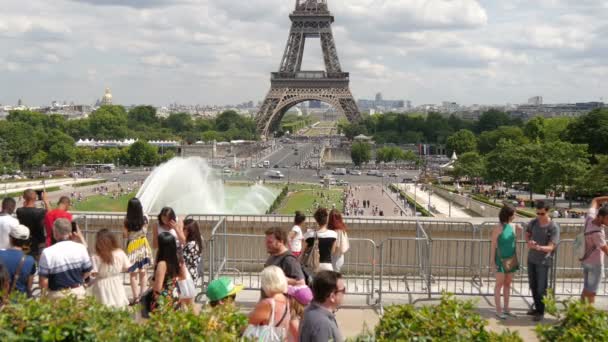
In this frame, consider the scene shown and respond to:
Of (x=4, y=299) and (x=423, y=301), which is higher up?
(x=4, y=299)

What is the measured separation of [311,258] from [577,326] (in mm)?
3814

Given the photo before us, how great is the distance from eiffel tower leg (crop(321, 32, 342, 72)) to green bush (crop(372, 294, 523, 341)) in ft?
327

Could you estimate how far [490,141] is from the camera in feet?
246

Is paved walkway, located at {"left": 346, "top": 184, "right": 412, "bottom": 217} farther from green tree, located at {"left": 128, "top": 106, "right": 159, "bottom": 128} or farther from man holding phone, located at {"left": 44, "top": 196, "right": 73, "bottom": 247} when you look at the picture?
green tree, located at {"left": 128, "top": 106, "right": 159, "bottom": 128}

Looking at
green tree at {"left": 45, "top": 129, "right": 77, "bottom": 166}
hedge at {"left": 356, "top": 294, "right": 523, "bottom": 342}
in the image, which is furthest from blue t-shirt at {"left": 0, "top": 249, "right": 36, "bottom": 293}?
green tree at {"left": 45, "top": 129, "right": 77, "bottom": 166}

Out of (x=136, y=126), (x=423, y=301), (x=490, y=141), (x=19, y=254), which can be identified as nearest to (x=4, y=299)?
(x=19, y=254)

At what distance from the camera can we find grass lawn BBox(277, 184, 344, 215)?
4059 cm

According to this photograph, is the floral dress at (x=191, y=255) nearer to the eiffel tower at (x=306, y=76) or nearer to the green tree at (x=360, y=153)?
the green tree at (x=360, y=153)

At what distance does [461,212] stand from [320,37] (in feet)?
217

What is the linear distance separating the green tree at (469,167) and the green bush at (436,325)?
174 ft

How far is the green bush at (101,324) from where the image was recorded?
4402 mm

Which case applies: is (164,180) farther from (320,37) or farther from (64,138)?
(320,37)

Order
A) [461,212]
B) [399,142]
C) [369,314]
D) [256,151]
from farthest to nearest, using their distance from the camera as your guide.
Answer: [399,142], [256,151], [461,212], [369,314]

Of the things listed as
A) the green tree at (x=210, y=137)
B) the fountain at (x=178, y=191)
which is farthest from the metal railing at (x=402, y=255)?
the green tree at (x=210, y=137)
